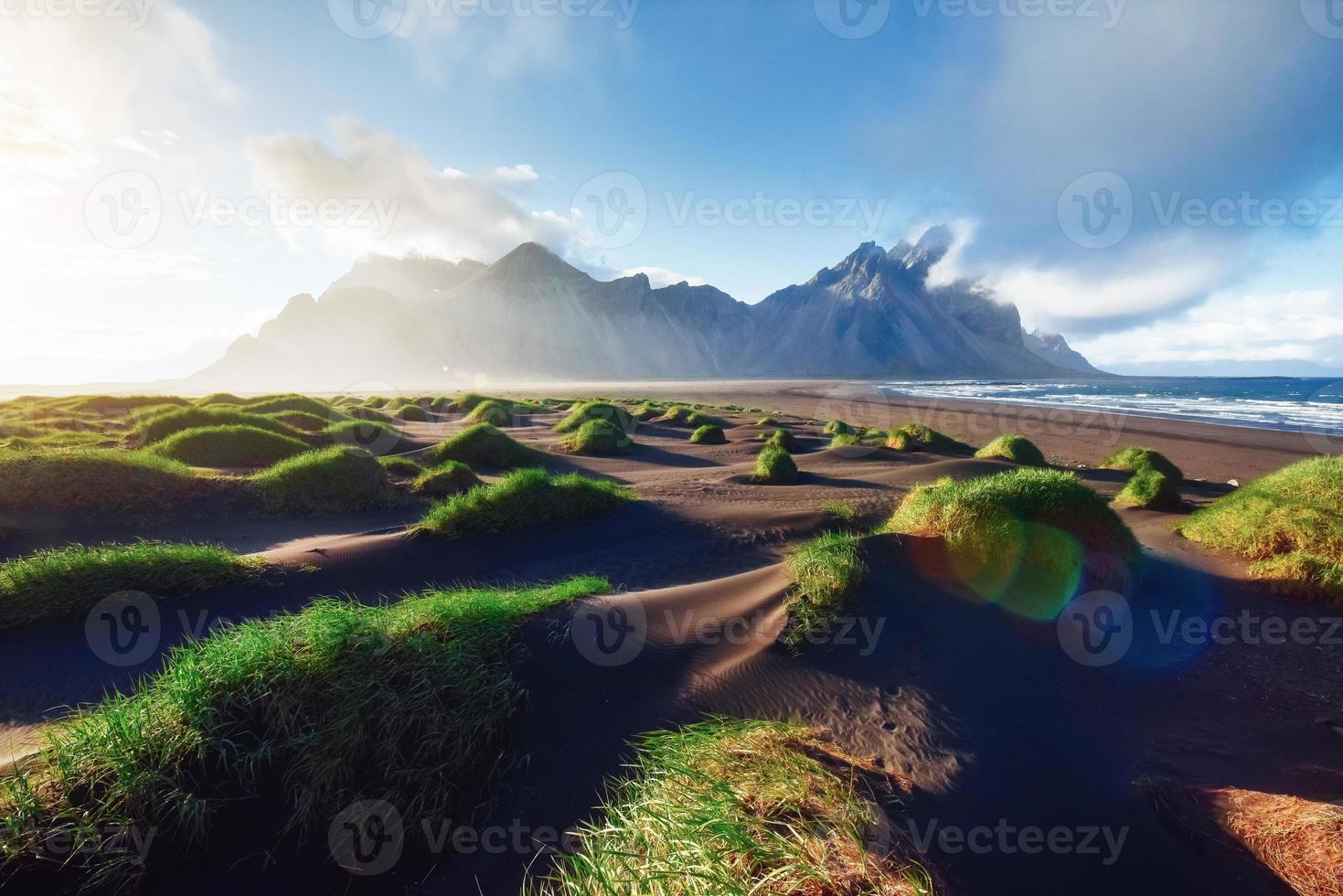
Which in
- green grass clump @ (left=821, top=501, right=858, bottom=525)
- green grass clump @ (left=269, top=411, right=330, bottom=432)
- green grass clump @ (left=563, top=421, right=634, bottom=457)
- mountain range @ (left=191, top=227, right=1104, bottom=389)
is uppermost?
mountain range @ (left=191, top=227, right=1104, bottom=389)

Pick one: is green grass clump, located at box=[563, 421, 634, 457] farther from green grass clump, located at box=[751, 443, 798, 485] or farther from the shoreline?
the shoreline

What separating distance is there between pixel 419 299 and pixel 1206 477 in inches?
6820

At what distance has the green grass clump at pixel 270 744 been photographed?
2564mm

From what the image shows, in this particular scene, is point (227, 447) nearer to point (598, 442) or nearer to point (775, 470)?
point (598, 442)

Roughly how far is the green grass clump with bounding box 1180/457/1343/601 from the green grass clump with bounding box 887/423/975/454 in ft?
36.5

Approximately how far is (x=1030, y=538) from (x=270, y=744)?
695 cm

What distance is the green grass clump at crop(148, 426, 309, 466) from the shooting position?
12.4 m

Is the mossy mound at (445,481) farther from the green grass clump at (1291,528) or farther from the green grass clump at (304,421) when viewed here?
the green grass clump at (1291,528)

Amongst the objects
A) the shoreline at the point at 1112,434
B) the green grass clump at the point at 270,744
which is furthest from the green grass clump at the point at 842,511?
the shoreline at the point at 1112,434

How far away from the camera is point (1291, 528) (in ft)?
20.4

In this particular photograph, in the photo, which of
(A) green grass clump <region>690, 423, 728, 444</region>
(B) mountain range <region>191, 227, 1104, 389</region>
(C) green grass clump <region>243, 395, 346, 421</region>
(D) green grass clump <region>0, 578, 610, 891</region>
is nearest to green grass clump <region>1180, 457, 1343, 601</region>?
(D) green grass clump <region>0, 578, 610, 891</region>

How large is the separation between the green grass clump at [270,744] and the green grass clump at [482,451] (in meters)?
11.9

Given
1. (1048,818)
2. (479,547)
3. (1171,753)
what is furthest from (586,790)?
(479,547)

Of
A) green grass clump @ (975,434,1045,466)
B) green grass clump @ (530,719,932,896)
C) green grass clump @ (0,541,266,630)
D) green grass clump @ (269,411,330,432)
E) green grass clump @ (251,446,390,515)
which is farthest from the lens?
green grass clump @ (269,411,330,432)
